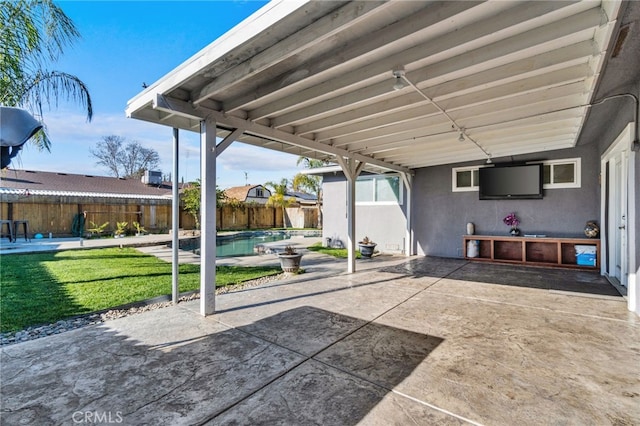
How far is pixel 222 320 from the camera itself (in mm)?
3740

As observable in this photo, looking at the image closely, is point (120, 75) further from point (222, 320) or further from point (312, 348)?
point (312, 348)

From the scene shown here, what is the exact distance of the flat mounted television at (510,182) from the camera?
7.41 m

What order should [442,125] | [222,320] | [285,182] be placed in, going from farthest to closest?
[285,182], [442,125], [222,320]

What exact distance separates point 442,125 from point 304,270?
4257 millimetres

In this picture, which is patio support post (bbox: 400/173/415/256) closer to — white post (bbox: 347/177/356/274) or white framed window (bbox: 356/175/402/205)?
white framed window (bbox: 356/175/402/205)

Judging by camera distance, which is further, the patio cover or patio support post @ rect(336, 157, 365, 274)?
patio support post @ rect(336, 157, 365, 274)

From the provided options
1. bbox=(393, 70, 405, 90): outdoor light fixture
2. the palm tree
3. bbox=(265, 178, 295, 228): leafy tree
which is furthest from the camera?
bbox=(265, 178, 295, 228): leafy tree

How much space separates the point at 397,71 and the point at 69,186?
2154cm

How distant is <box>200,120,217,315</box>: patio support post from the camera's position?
154 inches

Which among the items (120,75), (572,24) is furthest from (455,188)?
(120,75)

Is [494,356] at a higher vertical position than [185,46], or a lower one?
lower

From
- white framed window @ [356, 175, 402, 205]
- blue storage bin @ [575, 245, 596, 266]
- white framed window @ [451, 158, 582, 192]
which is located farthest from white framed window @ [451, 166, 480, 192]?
blue storage bin @ [575, 245, 596, 266]

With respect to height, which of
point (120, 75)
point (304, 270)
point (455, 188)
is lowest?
point (304, 270)

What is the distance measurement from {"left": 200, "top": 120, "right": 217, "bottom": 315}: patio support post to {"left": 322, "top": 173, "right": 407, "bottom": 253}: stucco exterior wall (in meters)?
7.10
